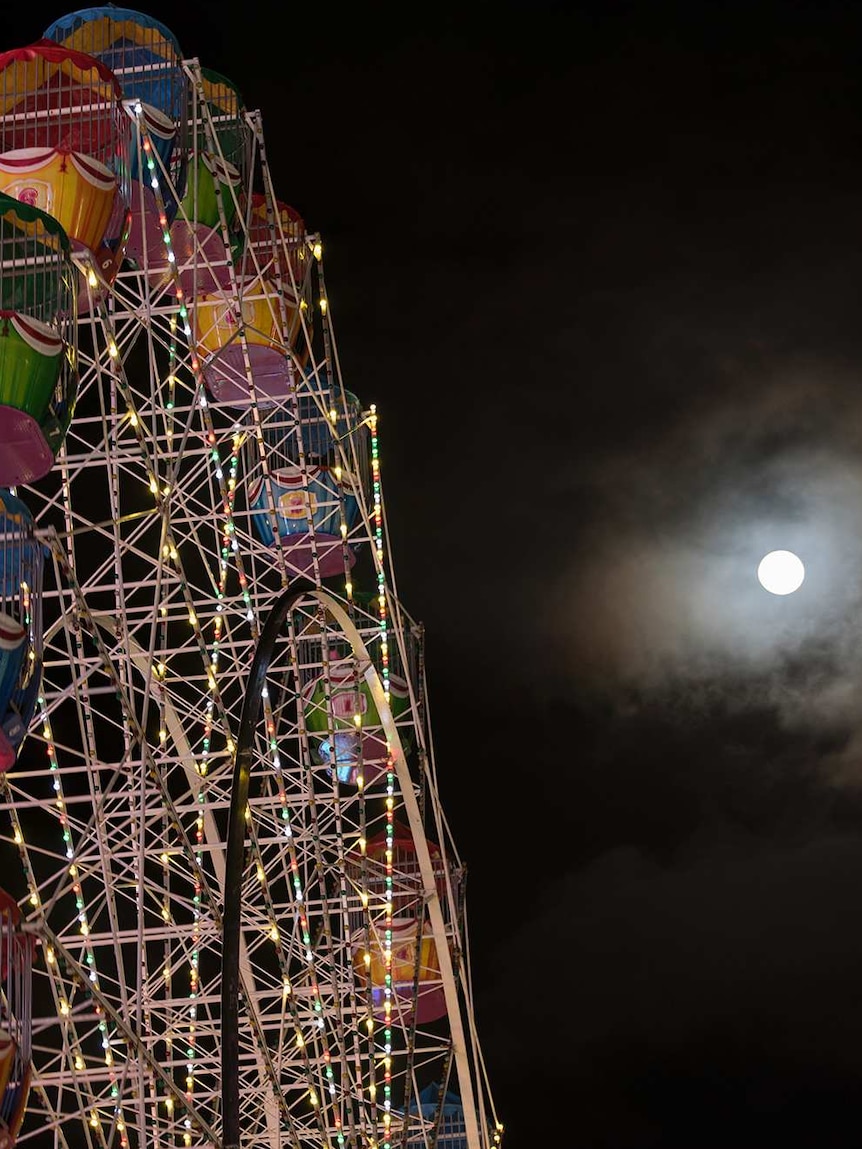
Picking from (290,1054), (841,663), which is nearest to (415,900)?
(290,1054)

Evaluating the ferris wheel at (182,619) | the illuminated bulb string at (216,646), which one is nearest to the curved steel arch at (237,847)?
the ferris wheel at (182,619)

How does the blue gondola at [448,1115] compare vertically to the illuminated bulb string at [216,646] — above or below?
below

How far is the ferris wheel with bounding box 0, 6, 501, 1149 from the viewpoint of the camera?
9.32 m

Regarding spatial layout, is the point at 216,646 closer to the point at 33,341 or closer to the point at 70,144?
the point at 70,144

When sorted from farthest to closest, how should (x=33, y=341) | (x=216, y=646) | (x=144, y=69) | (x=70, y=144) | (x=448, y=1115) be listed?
1. (x=448, y=1115)
2. (x=216, y=646)
3. (x=144, y=69)
4. (x=70, y=144)
5. (x=33, y=341)

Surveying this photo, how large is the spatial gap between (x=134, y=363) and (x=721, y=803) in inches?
360

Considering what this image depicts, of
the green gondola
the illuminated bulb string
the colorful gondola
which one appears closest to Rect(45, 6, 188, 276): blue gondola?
the illuminated bulb string

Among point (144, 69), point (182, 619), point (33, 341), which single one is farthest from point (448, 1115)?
point (33, 341)

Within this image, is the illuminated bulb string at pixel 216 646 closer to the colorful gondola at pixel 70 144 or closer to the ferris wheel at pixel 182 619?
the ferris wheel at pixel 182 619

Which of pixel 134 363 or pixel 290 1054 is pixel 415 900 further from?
pixel 134 363

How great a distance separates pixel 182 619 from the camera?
13.9 m

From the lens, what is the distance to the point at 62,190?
10766 mm

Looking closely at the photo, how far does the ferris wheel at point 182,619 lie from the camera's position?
9.32m

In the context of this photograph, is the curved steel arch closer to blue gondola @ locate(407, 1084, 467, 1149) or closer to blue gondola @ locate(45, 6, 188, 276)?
blue gondola @ locate(45, 6, 188, 276)
